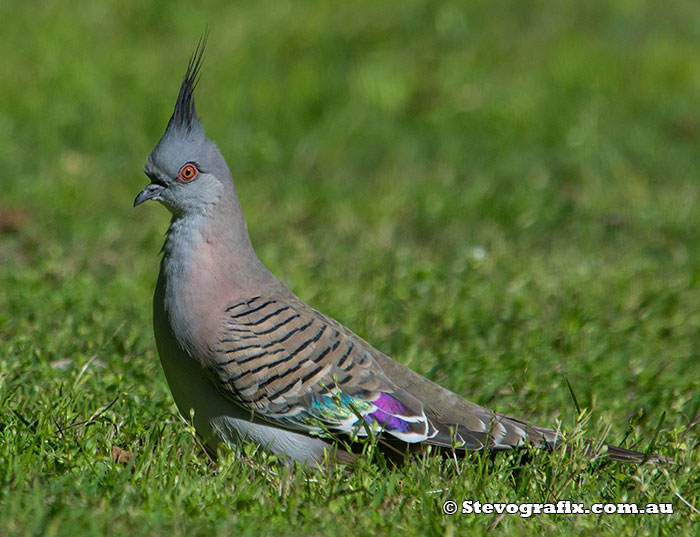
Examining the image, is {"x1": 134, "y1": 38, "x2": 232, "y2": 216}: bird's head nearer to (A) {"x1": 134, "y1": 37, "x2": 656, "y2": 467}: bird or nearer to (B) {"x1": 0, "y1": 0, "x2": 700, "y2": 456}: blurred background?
(A) {"x1": 134, "y1": 37, "x2": 656, "y2": 467}: bird

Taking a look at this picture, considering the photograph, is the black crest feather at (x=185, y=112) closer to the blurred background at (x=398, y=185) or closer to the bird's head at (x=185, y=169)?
the bird's head at (x=185, y=169)

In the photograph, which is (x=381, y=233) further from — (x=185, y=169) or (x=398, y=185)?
(x=185, y=169)

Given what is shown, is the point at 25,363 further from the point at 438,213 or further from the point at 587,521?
the point at 438,213

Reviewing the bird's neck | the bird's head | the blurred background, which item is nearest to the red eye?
the bird's head

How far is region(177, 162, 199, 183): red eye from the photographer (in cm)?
425

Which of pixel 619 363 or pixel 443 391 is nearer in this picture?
pixel 443 391

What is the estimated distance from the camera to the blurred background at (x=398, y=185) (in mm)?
5301

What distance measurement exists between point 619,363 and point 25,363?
3.06 meters

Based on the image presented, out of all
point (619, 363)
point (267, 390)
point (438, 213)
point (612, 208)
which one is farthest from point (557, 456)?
point (612, 208)

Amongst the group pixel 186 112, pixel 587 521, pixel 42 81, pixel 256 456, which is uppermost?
pixel 42 81

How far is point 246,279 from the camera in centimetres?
422

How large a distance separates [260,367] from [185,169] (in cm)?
92

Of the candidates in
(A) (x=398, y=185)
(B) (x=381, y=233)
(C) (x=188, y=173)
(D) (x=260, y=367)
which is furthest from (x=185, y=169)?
(A) (x=398, y=185)

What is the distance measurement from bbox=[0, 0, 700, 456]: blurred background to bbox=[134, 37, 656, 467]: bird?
0.38 meters
